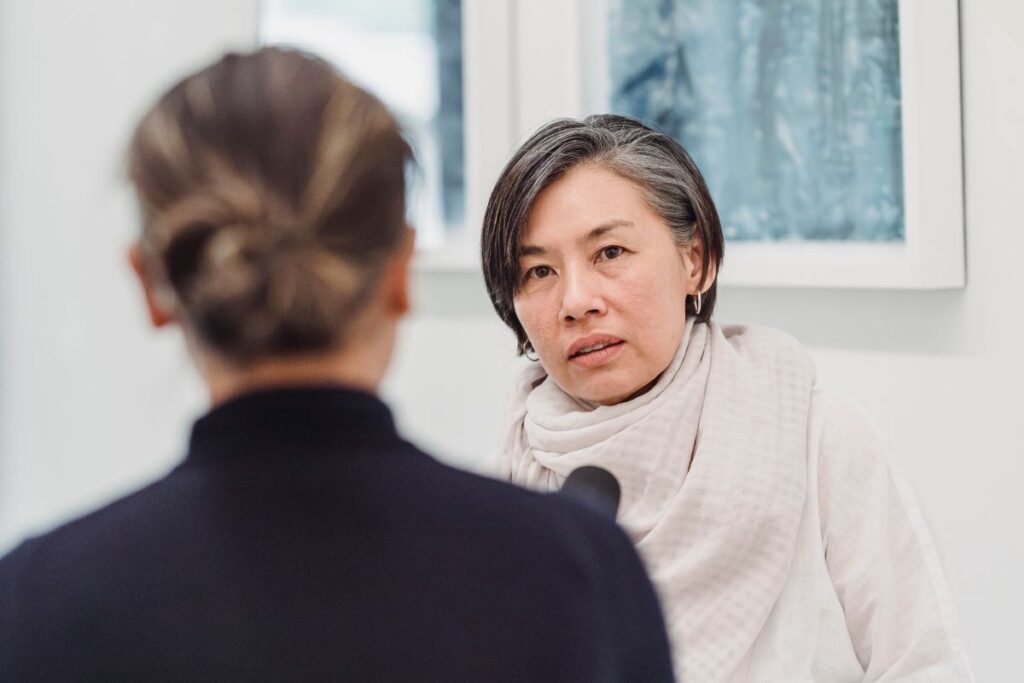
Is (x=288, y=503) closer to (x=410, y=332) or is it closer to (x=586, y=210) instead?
(x=586, y=210)

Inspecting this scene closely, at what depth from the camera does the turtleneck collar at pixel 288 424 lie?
65 cm

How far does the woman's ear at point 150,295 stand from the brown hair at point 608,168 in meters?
0.80

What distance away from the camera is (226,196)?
0.62 metres

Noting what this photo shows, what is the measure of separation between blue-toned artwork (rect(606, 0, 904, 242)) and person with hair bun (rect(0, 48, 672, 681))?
1186 mm

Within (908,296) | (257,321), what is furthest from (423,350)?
(257,321)

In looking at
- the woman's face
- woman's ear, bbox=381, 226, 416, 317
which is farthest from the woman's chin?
woman's ear, bbox=381, 226, 416, 317

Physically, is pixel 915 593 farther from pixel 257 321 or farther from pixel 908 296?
pixel 257 321

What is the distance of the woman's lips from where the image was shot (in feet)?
4.71

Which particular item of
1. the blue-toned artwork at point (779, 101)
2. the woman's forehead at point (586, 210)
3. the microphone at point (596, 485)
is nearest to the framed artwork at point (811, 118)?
the blue-toned artwork at point (779, 101)

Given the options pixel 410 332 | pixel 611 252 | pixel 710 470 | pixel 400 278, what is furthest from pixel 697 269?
pixel 410 332

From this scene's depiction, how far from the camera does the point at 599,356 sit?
1438 mm

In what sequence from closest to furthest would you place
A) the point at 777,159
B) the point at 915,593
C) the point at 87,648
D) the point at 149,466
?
the point at 87,648, the point at 915,593, the point at 777,159, the point at 149,466

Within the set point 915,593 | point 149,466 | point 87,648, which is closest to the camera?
point 87,648

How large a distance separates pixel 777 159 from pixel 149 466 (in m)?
2.23
